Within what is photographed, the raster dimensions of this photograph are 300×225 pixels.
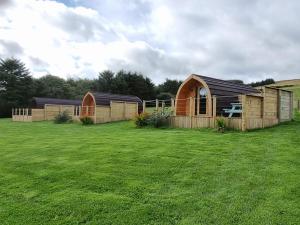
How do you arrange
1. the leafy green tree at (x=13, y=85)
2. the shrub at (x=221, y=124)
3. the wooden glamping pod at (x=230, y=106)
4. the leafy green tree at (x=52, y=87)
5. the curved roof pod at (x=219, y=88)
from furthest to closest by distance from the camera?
the leafy green tree at (x=52, y=87), the leafy green tree at (x=13, y=85), the curved roof pod at (x=219, y=88), the wooden glamping pod at (x=230, y=106), the shrub at (x=221, y=124)

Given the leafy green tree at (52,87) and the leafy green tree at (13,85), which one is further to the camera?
the leafy green tree at (52,87)

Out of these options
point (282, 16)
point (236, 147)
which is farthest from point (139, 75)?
point (236, 147)

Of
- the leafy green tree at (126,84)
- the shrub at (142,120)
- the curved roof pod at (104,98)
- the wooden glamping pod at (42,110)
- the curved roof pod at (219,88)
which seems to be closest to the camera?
the curved roof pod at (219,88)

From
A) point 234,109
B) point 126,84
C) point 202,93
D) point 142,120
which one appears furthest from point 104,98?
point 126,84

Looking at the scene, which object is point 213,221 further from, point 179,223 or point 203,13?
point 203,13

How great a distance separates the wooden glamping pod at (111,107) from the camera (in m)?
25.0

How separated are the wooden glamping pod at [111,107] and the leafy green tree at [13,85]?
22869 mm

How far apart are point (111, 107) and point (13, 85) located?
29.1 meters

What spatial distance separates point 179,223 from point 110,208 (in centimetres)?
119

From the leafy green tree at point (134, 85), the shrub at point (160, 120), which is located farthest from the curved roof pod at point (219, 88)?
the leafy green tree at point (134, 85)

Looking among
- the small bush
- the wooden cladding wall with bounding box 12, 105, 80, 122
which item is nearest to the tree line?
the wooden cladding wall with bounding box 12, 105, 80, 122

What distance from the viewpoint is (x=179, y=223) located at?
13.7 feet

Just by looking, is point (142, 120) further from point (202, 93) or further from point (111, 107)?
point (111, 107)

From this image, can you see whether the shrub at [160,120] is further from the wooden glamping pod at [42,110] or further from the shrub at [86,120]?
the wooden glamping pod at [42,110]
